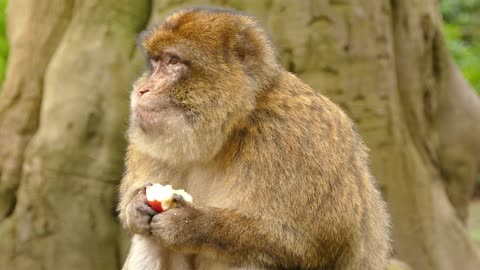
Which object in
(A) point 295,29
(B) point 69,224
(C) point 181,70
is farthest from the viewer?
(B) point 69,224

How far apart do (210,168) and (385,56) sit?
291 cm

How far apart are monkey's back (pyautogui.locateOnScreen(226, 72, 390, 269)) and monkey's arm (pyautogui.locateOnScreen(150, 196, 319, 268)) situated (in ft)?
0.07

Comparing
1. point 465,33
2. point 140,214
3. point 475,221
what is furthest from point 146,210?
point 465,33

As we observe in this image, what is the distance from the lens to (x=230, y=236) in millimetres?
4453

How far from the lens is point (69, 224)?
7.46 m

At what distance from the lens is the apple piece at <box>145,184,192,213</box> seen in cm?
446

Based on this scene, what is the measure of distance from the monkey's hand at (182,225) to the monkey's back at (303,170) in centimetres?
25

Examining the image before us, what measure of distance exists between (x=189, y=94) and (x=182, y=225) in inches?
21.5

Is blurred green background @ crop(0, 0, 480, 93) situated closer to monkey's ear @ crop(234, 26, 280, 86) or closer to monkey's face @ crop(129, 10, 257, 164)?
monkey's ear @ crop(234, 26, 280, 86)

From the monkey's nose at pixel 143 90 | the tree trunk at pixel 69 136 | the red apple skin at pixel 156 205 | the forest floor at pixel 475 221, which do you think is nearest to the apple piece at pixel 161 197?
the red apple skin at pixel 156 205

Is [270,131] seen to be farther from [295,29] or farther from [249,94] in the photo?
[295,29]

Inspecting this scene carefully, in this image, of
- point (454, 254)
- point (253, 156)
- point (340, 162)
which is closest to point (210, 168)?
point (253, 156)

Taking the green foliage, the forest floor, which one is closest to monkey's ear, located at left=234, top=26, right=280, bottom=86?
the forest floor

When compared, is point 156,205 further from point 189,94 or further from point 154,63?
point 154,63
